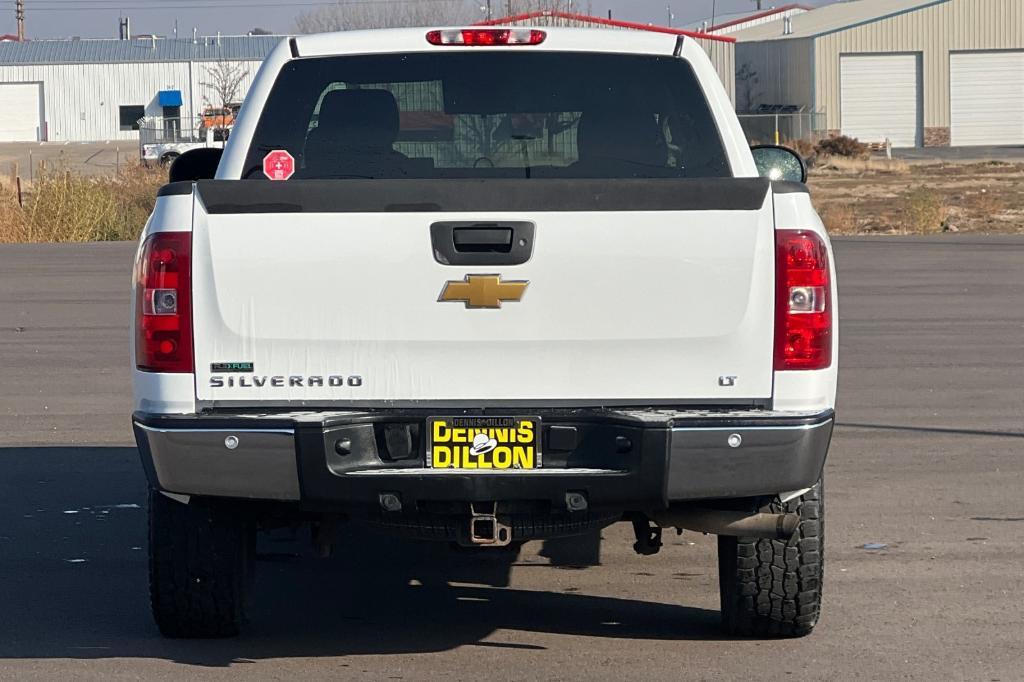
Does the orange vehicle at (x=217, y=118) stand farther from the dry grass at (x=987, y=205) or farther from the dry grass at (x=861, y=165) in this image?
the dry grass at (x=987, y=205)

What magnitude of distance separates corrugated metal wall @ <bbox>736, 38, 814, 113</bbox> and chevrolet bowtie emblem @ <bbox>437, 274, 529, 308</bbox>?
62.4 m

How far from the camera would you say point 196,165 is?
703cm

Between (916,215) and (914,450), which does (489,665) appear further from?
(916,215)

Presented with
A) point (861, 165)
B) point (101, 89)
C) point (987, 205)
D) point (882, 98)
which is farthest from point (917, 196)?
point (101, 89)

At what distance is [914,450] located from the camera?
9.50 m

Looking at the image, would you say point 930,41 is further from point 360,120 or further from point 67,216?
point 360,120

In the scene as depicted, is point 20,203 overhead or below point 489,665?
overhead

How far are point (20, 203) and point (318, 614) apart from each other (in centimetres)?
2273

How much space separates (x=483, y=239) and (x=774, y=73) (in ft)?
223

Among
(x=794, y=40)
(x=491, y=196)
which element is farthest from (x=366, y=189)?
(x=794, y=40)

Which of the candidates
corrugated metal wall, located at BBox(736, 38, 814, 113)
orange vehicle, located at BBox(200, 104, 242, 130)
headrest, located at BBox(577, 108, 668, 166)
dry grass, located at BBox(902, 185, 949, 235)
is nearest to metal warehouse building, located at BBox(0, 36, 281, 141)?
corrugated metal wall, located at BBox(736, 38, 814, 113)

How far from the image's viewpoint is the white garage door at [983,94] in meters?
65.6

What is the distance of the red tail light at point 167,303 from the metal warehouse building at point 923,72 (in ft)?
205

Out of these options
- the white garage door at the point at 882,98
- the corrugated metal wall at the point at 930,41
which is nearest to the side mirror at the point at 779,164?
the corrugated metal wall at the point at 930,41
